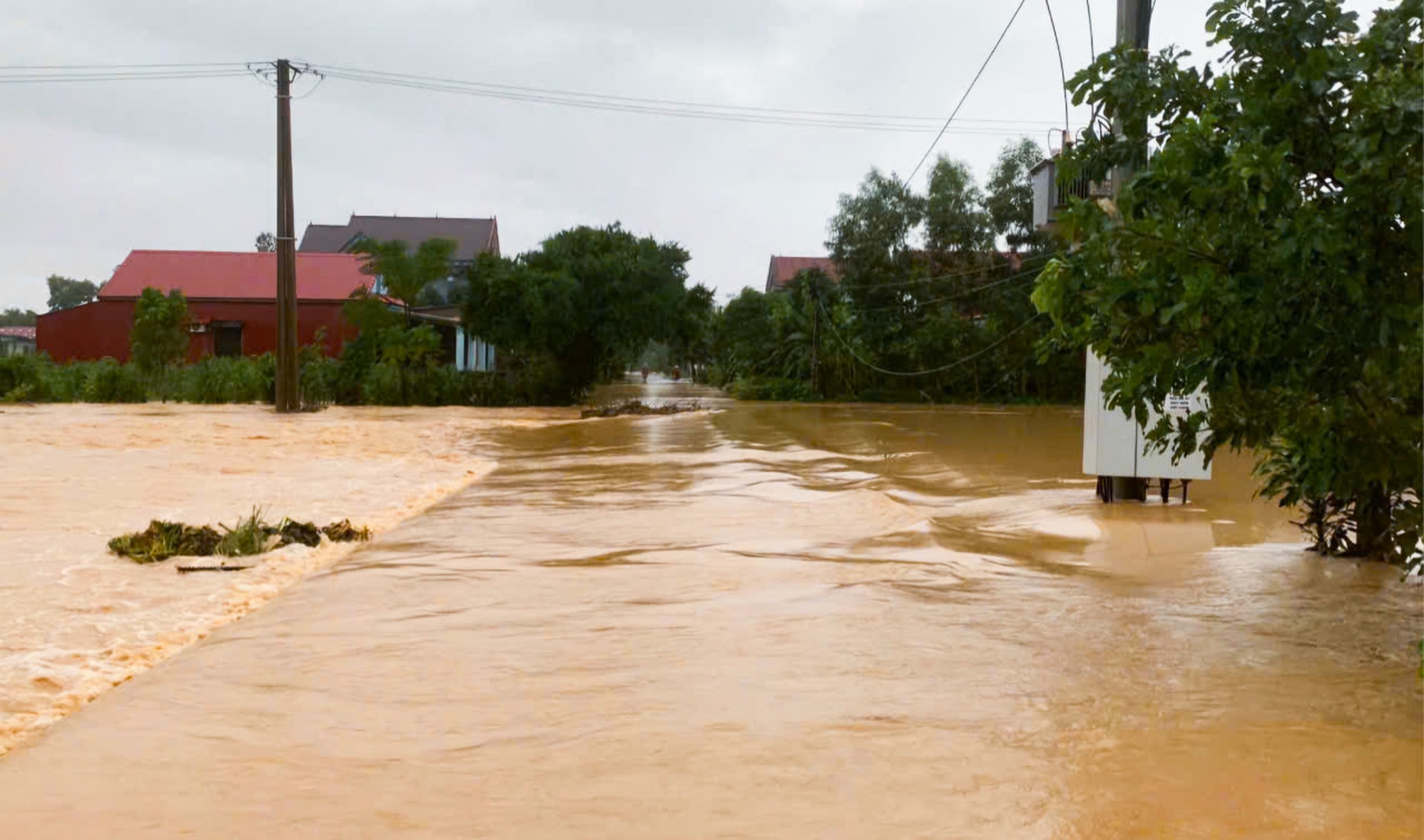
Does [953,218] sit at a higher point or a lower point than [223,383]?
higher

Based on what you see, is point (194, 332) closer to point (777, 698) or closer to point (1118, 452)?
point (1118, 452)

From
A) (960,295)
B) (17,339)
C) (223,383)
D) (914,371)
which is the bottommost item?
Answer: (223,383)

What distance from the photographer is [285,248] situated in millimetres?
35031

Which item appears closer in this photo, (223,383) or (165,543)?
(165,543)

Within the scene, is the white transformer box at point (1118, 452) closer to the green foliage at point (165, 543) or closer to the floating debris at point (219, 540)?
the floating debris at point (219, 540)

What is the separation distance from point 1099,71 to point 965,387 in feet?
143

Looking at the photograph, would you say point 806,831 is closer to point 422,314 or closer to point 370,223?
point 422,314

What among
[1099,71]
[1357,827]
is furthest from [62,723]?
[1099,71]

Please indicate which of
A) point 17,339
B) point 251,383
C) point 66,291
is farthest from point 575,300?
point 66,291

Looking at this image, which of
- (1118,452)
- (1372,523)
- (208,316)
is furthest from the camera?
(208,316)

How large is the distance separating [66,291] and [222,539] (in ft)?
429

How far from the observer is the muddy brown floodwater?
173 inches

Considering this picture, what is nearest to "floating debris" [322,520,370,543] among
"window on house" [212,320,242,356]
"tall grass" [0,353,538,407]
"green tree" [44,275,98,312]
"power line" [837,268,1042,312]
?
"tall grass" [0,353,538,407]

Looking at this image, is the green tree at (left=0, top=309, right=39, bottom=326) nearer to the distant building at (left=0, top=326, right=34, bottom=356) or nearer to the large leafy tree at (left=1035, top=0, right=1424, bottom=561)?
the distant building at (left=0, top=326, right=34, bottom=356)
